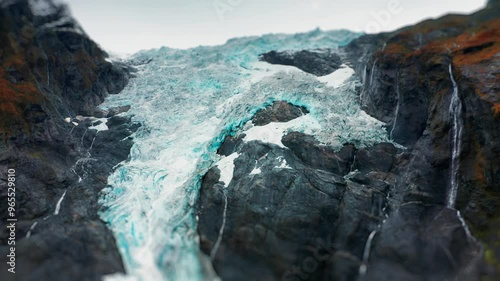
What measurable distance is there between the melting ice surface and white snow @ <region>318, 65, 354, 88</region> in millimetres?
287

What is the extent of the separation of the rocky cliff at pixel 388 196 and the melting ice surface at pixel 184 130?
4.00 ft

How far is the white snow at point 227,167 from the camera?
20828 mm

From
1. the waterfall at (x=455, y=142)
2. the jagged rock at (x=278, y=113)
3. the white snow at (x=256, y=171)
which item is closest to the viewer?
the waterfall at (x=455, y=142)

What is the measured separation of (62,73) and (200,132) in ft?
47.0

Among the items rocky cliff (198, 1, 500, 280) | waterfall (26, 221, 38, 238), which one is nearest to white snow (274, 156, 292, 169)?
rocky cliff (198, 1, 500, 280)

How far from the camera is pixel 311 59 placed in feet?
127

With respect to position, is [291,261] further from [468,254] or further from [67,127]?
[67,127]

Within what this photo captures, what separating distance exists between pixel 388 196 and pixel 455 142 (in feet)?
16.9

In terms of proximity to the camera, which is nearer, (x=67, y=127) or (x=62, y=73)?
(x=67, y=127)

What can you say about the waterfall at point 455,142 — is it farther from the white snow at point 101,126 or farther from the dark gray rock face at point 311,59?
the white snow at point 101,126

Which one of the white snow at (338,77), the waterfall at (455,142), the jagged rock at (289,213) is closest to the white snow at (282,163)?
the jagged rock at (289,213)

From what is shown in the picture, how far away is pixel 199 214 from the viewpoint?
19.3 metres

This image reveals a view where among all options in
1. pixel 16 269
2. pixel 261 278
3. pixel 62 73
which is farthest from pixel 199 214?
pixel 62 73

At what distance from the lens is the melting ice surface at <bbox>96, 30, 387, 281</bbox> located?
1778 centimetres
